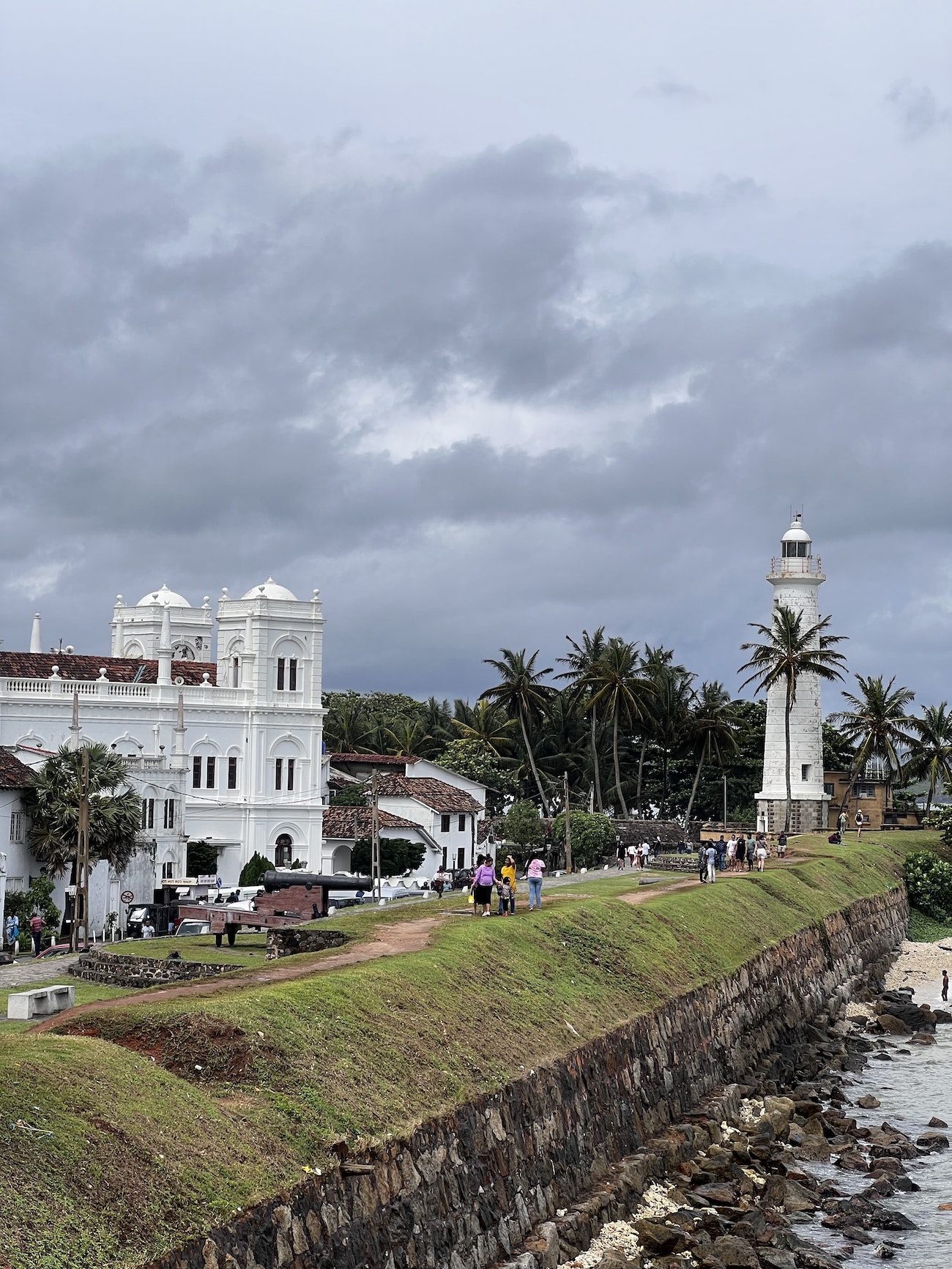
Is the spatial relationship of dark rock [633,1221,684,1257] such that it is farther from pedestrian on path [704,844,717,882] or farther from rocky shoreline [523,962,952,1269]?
pedestrian on path [704,844,717,882]

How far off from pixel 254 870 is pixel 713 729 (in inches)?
1315

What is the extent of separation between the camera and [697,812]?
102625 mm

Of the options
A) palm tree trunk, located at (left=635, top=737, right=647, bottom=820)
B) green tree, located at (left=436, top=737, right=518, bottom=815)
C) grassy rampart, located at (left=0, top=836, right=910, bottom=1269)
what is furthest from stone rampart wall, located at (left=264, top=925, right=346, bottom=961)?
palm tree trunk, located at (left=635, top=737, right=647, bottom=820)

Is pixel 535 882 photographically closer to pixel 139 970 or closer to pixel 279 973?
pixel 139 970

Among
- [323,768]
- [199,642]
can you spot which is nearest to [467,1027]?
[323,768]

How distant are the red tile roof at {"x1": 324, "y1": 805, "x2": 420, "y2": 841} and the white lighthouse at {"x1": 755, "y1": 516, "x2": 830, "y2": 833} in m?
20.1

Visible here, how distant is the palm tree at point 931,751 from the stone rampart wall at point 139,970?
A: 64.7 meters

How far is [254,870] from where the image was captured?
7550cm

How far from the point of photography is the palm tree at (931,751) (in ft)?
293

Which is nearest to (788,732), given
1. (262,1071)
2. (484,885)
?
(484,885)

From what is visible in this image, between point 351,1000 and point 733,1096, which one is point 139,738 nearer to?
point 733,1096

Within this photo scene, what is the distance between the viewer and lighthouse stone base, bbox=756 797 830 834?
85.6m

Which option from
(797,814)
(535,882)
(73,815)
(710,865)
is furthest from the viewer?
(797,814)

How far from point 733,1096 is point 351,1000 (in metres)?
12.6
